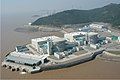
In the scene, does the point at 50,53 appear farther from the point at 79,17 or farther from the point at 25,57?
the point at 79,17

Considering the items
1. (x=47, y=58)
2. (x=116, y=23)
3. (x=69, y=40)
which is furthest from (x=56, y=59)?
(x=116, y=23)

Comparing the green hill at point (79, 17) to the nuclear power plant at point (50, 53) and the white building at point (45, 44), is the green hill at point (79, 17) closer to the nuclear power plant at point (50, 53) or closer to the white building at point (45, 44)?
the nuclear power plant at point (50, 53)

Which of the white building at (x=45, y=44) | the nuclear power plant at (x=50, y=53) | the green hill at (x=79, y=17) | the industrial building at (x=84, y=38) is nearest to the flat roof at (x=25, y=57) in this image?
the nuclear power plant at (x=50, y=53)

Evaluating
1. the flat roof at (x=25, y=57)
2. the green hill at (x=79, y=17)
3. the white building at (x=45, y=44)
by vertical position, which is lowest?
the flat roof at (x=25, y=57)

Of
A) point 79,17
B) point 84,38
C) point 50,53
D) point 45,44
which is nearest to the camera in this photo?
point 50,53

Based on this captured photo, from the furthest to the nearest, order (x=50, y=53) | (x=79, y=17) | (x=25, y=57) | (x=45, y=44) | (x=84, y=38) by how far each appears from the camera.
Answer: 1. (x=79, y=17)
2. (x=84, y=38)
3. (x=45, y=44)
4. (x=50, y=53)
5. (x=25, y=57)

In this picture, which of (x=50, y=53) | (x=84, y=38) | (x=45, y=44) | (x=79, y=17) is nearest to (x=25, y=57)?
(x=50, y=53)

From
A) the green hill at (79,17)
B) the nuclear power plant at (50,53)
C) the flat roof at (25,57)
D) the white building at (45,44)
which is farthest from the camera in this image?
the green hill at (79,17)

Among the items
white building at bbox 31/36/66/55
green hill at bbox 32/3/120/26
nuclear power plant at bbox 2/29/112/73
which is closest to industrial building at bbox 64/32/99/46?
nuclear power plant at bbox 2/29/112/73

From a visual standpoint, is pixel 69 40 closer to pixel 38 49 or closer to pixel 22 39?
pixel 38 49

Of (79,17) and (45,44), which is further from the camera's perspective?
(79,17)

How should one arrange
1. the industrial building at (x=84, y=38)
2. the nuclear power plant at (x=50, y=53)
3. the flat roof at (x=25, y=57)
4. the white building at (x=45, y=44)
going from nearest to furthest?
the nuclear power plant at (x=50, y=53) < the flat roof at (x=25, y=57) < the white building at (x=45, y=44) < the industrial building at (x=84, y=38)
